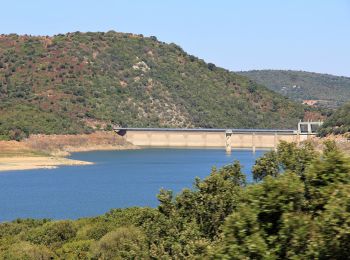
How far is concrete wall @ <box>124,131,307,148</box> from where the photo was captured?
19312 centimetres

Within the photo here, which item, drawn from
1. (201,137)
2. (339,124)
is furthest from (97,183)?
(201,137)

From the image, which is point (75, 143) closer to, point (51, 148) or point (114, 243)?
point (51, 148)

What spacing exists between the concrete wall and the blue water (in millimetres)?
22047

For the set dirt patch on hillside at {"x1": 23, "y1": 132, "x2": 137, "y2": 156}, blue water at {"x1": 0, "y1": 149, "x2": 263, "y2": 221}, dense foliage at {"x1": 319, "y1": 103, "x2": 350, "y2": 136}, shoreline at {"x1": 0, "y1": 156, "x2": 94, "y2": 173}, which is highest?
dense foliage at {"x1": 319, "y1": 103, "x2": 350, "y2": 136}

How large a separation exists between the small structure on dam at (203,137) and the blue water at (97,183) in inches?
865

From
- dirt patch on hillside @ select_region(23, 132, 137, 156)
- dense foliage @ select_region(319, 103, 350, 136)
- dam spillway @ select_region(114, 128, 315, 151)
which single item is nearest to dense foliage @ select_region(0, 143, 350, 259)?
dense foliage @ select_region(319, 103, 350, 136)

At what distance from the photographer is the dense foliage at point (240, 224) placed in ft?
53.8

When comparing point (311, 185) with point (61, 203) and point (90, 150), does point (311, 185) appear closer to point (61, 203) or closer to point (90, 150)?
point (61, 203)

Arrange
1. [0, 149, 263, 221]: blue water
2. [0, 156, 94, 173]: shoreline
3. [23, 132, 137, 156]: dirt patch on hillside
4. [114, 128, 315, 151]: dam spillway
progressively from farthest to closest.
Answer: [114, 128, 315, 151]: dam spillway, [23, 132, 137, 156]: dirt patch on hillside, [0, 156, 94, 173]: shoreline, [0, 149, 263, 221]: blue water

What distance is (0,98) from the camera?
628ft

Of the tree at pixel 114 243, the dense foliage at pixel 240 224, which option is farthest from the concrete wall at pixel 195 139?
the tree at pixel 114 243

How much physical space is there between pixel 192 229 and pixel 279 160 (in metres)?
14.4

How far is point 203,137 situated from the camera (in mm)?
197500

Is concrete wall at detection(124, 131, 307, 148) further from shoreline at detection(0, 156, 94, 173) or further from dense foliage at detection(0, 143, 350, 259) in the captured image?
dense foliage at detection(0, 143, 350, 259)
